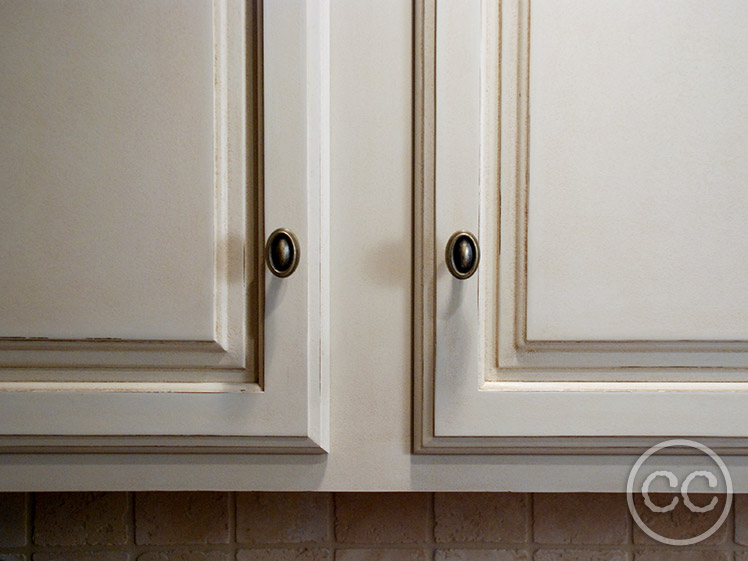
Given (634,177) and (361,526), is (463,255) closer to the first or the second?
(634,177)

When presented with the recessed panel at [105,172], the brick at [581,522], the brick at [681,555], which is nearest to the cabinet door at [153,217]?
the recessed panel at [105,172]

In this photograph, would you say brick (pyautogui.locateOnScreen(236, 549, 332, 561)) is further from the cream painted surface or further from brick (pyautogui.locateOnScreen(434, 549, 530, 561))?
the cream painted surface

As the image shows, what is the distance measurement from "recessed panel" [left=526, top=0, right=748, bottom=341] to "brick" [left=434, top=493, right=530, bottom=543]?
1.11 ft

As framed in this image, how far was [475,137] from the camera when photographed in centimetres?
48

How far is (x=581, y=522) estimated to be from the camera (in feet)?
2.40

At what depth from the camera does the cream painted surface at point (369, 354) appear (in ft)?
1.62

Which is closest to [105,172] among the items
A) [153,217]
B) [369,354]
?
[153,217]

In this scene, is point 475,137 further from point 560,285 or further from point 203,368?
point 203,368

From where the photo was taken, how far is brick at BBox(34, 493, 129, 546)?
0.74m

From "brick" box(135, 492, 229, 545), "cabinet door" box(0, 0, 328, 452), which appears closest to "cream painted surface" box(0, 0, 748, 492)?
"cabinet door" box(0, 0, 328, 452)

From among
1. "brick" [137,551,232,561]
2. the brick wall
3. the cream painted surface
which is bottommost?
"brick" [137,551,232,561]

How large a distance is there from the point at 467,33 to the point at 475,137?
9cm

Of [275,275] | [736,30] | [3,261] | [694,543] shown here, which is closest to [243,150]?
[275,275]

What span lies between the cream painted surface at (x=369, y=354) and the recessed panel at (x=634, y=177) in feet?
0.37
